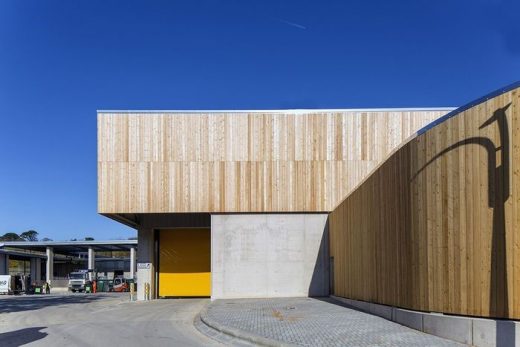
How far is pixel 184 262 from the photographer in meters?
32.1

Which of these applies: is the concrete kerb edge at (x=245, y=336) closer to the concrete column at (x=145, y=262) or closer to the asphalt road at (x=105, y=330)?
the asphalt road at (x=105, y=330)

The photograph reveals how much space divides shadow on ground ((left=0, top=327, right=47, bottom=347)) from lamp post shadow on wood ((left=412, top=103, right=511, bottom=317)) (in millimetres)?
9944

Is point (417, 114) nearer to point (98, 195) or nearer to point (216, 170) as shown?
point (216, 170)

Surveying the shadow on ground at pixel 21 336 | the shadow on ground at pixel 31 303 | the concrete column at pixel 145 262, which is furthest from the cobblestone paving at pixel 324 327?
the concrete column at pixel 145 262

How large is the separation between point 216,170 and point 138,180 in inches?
143

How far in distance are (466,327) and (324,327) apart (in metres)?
3.74

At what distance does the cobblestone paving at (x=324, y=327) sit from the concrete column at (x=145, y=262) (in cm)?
1312

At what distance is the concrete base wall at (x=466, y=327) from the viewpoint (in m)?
8.93

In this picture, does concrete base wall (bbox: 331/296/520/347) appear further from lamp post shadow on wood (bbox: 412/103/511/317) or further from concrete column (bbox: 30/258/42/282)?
concrete column (bbox: 30/258/42/282)

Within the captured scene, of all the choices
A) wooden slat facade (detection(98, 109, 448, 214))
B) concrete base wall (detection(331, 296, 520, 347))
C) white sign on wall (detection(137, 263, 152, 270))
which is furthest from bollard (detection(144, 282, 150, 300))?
concrete base wall (detection(331, 296, 520, 347))

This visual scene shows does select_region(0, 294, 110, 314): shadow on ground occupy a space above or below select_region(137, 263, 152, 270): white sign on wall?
below

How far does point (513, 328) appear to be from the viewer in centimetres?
882

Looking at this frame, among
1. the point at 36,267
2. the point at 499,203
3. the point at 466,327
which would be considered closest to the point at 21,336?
the point at 466,327

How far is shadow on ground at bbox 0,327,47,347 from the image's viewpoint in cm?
1273
